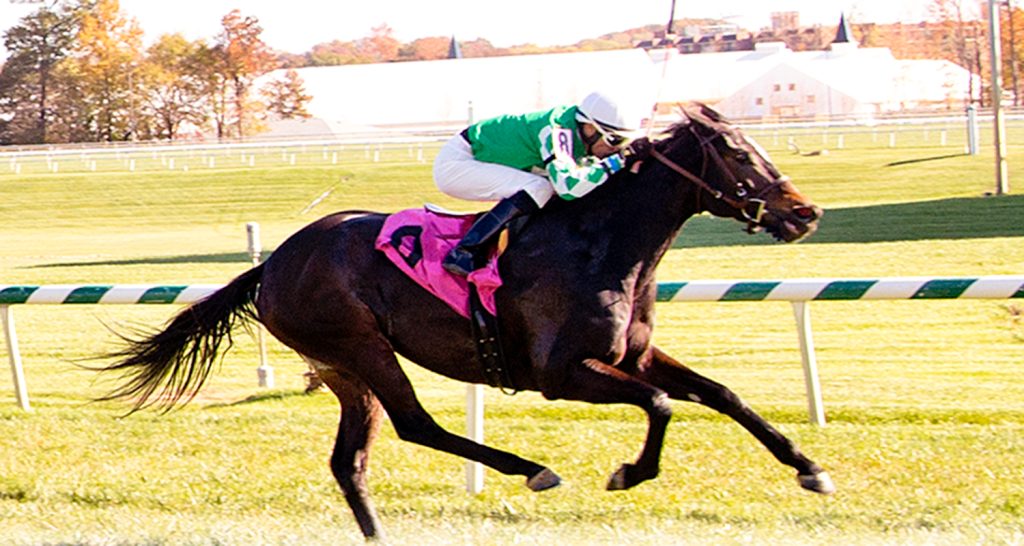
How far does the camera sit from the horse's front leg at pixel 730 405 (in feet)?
Result: 17.9

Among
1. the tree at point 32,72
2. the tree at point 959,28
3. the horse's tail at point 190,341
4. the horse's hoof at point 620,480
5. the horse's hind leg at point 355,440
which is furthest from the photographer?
the tree at point 32,72

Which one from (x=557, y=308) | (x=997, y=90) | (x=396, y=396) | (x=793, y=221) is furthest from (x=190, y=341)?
(x=997, y=90)

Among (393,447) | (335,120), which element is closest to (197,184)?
(335,120)

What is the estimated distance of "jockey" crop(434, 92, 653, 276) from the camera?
5.52 metres

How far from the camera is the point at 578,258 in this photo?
5.50 metres

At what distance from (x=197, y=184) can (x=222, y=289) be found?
35.7 meters

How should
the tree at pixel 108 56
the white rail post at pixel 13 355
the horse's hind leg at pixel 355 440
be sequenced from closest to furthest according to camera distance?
the horse's hind leg at pixel 355 440 < the white rail post at pixel 13 355 < the tree at pixel 108 56

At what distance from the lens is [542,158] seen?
5660mm

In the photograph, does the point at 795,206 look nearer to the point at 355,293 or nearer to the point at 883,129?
the point at 355,293

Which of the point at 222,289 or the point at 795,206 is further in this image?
the point at 222,289

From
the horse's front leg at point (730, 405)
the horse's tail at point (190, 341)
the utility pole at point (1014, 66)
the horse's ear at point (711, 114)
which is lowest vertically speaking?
the horse's front leg at point (730, 405)

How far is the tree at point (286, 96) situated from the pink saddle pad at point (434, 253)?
54716mm

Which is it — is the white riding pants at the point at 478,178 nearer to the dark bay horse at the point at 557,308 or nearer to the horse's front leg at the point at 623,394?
the dark bay horse at the point at 557,308

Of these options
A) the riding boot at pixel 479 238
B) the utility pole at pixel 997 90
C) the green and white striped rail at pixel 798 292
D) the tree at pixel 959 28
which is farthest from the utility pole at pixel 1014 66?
the riding boot at pixel 479 238
